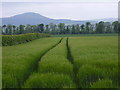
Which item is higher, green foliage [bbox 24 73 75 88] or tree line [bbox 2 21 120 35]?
tree line [bbox 2 21 120 35]

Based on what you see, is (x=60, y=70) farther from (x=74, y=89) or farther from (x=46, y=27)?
(x=46, y=27)

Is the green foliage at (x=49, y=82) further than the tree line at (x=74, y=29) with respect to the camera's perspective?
No

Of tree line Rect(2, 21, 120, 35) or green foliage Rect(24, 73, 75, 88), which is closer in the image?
green foliage Rect(24, 73, 75, 88)

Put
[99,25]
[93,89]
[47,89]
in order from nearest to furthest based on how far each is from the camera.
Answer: [93,89]
[47,89]
[99,25]

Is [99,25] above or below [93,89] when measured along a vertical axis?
above

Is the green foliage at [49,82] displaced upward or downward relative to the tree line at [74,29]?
downward

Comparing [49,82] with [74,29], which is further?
[74,29]

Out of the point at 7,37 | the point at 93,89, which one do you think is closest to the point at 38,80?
the point at 93,89

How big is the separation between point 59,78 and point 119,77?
6.15 ft

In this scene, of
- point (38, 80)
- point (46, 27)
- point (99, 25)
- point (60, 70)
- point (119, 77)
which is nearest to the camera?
point (38, 80)

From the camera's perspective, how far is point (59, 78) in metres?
5.23

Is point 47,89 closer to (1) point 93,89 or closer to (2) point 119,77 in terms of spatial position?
(1) point 93,89

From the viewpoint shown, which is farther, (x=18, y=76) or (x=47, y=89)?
(x=18, y=76)

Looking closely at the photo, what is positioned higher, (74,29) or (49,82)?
(74,29)
